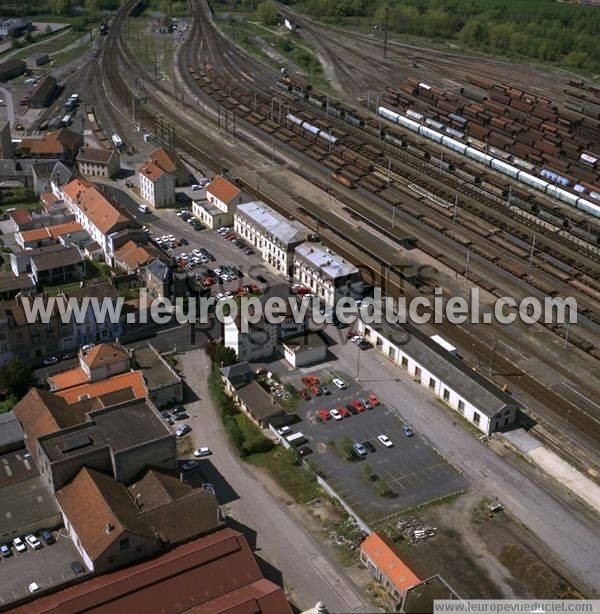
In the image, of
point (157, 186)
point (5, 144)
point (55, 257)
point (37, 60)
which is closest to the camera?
point (55, 257)

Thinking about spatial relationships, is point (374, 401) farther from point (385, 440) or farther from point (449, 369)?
point (449, 369)

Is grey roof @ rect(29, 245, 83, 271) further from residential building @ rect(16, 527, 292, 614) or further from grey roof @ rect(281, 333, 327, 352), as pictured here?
residential building @ rect(16, 527, 292, 614)

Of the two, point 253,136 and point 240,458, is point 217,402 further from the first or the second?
point 253,136

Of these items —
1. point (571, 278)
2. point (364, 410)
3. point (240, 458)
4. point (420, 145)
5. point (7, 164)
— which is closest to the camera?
point (240, 458)

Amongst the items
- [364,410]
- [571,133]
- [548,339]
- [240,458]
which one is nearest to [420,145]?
[571,133]

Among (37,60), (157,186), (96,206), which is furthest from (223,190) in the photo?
(37,60)

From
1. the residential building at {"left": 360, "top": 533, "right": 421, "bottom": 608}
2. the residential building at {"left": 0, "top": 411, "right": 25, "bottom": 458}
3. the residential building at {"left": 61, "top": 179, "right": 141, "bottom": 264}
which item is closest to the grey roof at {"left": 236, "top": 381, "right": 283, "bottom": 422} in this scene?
the residential building at {"left": 360, "top": 533, "right": 421, "bottom": 608}
